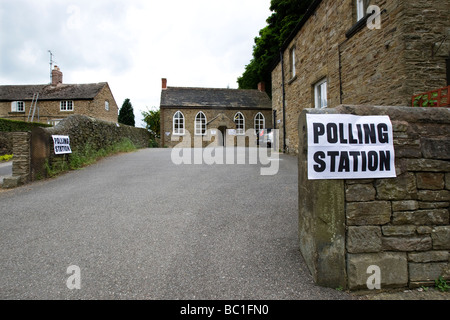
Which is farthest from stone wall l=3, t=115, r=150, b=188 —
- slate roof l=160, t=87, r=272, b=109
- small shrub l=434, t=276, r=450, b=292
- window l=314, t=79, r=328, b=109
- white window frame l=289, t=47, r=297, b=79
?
slate roof l=160, t=87, r=272, b=109

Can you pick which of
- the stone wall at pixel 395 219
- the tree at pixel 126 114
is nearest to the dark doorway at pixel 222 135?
the tree at pixel 126 114

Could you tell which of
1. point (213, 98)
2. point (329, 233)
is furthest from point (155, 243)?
point (213, 98)

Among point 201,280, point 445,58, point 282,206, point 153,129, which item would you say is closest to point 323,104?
point 445,58

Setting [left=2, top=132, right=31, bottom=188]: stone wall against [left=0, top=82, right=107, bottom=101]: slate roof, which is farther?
[left=0, top=82, right=107, bottom=101]: slate roof

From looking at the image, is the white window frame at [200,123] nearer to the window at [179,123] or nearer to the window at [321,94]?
the window at [179,123]

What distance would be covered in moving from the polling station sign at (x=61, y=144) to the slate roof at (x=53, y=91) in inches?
898

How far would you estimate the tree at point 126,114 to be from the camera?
129ft

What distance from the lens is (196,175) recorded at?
25.5 ft

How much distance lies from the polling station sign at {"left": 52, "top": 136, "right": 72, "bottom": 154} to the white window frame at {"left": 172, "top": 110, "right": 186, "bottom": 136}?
1986 centimetres

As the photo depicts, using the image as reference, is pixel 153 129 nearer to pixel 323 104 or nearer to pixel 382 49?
pixel 323 104

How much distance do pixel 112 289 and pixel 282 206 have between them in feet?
10.7

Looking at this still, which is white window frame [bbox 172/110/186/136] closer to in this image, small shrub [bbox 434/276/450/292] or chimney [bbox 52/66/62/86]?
chimney [bbox 52/66/62/86]

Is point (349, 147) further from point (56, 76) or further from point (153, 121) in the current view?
point (56, 76)

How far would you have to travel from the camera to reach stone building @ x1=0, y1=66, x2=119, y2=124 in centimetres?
2858
